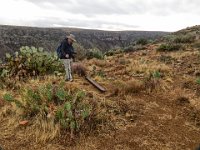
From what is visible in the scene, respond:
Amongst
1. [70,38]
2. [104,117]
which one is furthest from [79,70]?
[104,117]

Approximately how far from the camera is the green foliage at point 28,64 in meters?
11.1

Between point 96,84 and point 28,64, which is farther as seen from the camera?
point 28,64

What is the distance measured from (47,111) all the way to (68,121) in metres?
0.61

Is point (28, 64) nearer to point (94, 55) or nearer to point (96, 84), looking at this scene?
point (96, 84)

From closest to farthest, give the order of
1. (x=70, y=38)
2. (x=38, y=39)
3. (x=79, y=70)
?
(x=70, y=38) < (x=79, y=70) < (x=38, y=39)

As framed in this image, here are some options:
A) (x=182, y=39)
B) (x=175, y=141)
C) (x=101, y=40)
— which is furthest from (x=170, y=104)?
(x=101, y=40)

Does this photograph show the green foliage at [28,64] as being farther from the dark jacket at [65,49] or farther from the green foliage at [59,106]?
the green foliage at [59,106]

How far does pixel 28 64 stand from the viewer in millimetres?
11242

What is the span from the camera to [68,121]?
685 centimetres

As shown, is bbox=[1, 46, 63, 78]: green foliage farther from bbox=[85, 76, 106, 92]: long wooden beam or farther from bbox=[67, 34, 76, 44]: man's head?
bbox=[85, 76, 106, 92]: long wooden beam

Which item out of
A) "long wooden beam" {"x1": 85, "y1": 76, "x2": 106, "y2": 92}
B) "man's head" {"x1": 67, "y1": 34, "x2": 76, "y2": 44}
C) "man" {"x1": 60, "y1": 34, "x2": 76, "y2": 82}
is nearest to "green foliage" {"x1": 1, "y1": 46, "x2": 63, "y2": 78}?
"man" {"x1": 60, "y1": 34, "x2": 76, "y2": 82}

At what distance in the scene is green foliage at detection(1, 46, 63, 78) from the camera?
11.1 meters

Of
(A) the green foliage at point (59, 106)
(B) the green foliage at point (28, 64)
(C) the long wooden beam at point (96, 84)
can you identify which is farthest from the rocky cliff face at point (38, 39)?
(A) the green foliage at point (59, 106)

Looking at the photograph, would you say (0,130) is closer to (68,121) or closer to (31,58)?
(68,121)
